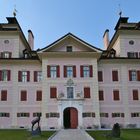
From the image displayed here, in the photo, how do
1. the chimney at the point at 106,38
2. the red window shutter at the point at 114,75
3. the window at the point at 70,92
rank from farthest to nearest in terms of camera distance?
the chimney at the point at 106,38
the red window shutter at the point at 114,75
the window at the point at 70,92

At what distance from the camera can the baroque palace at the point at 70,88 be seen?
33.3m

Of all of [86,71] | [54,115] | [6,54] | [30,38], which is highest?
[30,38]

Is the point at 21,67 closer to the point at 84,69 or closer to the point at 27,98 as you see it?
the point at 27,98

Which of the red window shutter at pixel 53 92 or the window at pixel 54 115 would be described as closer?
the window at pixel 54 115

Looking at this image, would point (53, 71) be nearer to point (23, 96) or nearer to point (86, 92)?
point (86, 92)

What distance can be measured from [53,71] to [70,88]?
3048mm

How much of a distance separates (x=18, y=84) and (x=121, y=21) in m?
17.9

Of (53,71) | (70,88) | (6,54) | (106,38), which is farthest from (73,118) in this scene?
(106,38)

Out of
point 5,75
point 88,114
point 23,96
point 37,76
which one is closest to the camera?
point 88,114

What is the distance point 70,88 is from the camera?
111ft

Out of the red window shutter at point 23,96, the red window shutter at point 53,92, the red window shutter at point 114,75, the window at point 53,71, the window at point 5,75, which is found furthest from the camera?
the red window shutter at point 114,75

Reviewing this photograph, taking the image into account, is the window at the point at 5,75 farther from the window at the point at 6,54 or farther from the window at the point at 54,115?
the window at the point at 54,115

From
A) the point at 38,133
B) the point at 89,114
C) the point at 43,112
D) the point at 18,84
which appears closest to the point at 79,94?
the point at 89,114

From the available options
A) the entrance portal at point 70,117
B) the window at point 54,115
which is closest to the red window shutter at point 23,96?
the window at point 54,115
